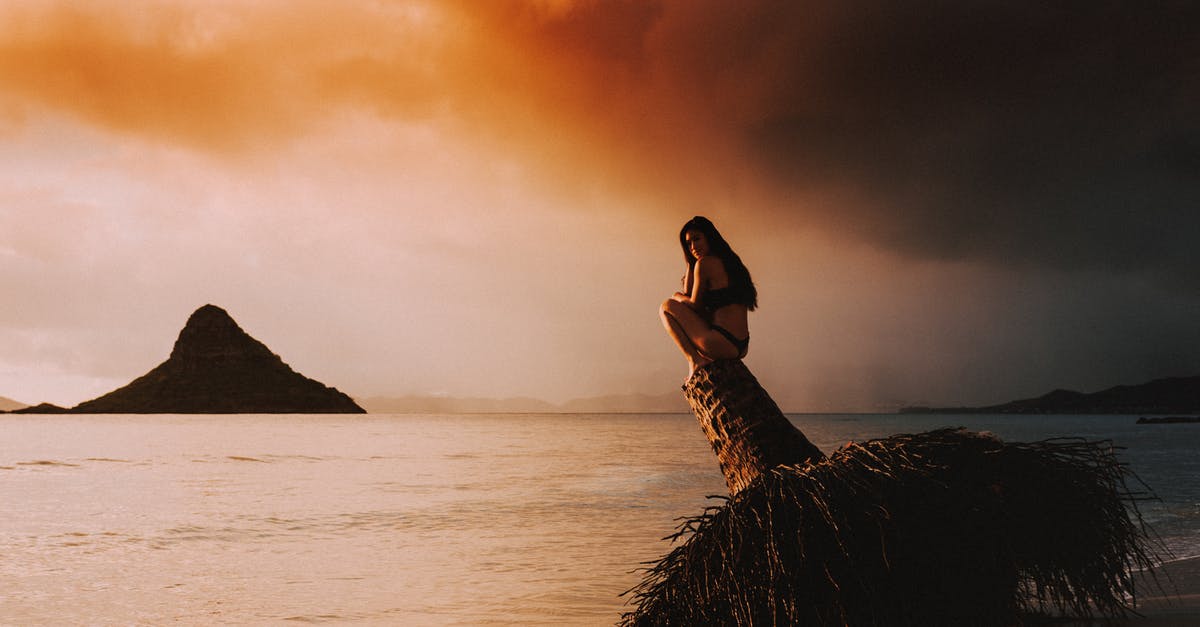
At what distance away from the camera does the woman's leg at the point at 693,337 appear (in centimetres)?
475

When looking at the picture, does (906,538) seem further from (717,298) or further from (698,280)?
(698,280)

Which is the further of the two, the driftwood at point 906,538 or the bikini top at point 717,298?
the bikini top at point 717,298

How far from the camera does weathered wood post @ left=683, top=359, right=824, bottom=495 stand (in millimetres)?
4504

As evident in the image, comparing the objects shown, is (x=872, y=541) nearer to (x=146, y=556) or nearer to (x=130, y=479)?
(x=146, y=556)

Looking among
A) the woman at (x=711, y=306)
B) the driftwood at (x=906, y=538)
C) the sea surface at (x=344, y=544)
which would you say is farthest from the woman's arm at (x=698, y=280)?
the sea surface at (x=344, y=544)

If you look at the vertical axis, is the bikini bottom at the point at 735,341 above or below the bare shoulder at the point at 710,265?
below

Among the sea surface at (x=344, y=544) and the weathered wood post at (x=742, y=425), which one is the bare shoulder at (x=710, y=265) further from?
the sea surface at (x=344, y=544)

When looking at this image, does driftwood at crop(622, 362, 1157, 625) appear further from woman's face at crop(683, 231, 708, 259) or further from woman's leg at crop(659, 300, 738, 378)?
woman's face at crop(683, 231, 708, 259)

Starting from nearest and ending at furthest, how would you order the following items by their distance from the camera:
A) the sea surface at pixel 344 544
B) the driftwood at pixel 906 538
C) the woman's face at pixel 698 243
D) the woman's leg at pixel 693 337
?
the driftwood at pixel 906 538, the woman's leg at pixel 693 337, the woman's face at pixel 698 243, the sea surface at pixel 344 544

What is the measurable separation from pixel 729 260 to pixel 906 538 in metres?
1.96

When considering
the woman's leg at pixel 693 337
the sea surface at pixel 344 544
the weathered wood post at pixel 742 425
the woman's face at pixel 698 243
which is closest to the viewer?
the weathered wood post at pixel 742 425

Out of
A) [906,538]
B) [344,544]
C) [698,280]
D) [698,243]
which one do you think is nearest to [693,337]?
[698,280]

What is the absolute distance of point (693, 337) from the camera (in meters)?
4.80

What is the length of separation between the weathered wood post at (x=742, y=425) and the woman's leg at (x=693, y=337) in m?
0.06
